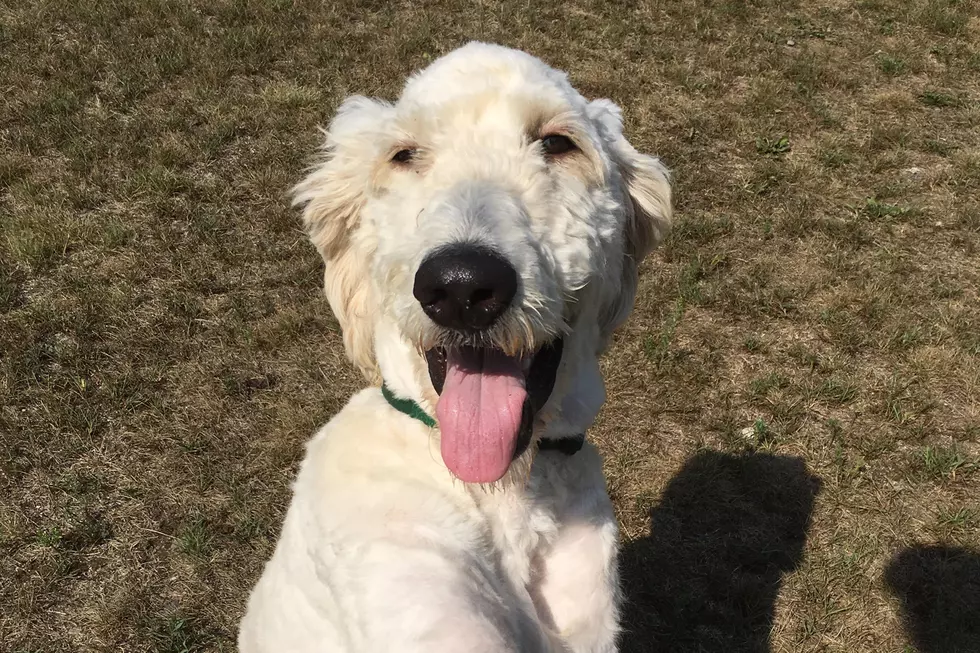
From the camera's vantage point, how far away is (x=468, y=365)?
1.94m

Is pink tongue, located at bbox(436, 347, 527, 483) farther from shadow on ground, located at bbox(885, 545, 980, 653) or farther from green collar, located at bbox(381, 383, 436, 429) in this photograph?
shadow on ground, located at bbox(885, 545, 980, 653)

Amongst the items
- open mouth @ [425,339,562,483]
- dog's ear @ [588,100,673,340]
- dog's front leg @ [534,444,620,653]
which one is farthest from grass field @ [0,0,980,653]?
open mouth @ [425,339,562,483]

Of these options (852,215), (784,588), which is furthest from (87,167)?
(852,215)

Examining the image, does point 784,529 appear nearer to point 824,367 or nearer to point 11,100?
point 824,367

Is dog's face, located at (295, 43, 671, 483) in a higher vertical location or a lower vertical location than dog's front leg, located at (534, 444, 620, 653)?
higher

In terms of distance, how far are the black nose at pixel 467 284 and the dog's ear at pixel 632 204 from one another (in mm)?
686

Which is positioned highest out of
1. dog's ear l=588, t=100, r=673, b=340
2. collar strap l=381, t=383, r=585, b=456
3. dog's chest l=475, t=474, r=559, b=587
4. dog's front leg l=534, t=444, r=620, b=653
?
dog's ear l=588, t=100, r=673, b=340

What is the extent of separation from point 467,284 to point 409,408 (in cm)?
57

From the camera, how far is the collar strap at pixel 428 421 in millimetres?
2049

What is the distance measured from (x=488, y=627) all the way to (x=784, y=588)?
7.76ft

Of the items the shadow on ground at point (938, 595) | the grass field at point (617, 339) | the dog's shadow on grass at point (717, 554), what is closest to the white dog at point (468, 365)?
the dog's shadow on grass at point (717, 554)

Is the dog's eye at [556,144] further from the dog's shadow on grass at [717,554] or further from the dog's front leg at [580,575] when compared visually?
the dog's shadow on grass at [717,554]

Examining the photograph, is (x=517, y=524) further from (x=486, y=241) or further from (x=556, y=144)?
(x=556, y=144)

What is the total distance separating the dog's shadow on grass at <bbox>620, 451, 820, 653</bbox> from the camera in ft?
11.2
